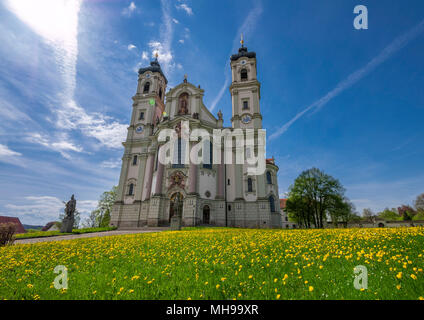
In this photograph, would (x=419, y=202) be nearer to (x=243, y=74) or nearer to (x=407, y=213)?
(x=407, y=213)

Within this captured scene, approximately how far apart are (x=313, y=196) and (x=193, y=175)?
2383cm

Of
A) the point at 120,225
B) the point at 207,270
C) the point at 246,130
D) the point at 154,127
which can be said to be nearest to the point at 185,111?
the point at 154,127

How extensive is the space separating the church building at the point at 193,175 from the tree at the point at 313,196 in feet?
18.4

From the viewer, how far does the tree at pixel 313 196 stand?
117 ft

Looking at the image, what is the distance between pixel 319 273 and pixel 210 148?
29390mm

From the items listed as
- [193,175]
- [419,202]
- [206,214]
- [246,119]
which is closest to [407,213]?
[419,202]

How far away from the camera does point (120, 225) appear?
32406 mm

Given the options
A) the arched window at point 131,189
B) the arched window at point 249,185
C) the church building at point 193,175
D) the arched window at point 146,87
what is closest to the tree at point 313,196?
the church building at point 193,175

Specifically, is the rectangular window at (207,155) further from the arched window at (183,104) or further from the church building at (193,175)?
the arched window at (183,104)

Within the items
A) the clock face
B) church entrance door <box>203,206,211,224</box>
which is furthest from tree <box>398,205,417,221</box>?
church entrance door <box>203,206,211,224</box>

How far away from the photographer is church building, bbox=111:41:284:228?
2931 centimetres

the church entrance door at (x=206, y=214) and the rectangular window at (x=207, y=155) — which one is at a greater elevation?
the rectangular window at (x=207, y=155)

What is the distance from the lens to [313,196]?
36562 millimetres
